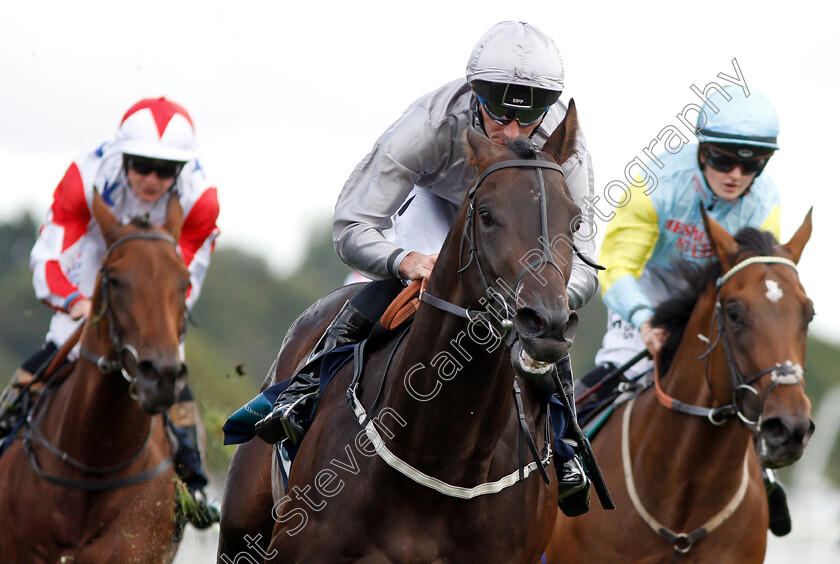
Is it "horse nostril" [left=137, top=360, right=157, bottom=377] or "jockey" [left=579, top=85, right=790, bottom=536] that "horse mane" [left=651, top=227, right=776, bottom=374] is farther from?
"horse nostril" [left=137, top=360, right=157, bottom=377]

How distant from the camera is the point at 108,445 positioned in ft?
21.6

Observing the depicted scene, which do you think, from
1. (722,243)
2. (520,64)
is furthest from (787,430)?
(520,64)

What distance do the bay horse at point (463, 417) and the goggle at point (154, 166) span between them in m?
2.72

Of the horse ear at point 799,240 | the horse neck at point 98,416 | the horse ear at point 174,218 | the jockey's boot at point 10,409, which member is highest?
the horse ear at point 799,240

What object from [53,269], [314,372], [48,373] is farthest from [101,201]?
[314,372]

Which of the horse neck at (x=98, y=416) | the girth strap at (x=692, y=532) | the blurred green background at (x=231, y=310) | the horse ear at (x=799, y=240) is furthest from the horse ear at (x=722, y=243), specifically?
the blurred green background at (x=231, y=310)

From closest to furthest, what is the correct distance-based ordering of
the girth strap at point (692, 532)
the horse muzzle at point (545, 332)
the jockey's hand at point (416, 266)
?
1. the horse muzzle at point (545, 332)
2. the jockey's hand at point (416, 266)
3. the girth strap at point (692, 532)

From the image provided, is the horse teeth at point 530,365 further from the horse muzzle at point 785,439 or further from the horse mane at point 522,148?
the horse muzzle at point 785,439

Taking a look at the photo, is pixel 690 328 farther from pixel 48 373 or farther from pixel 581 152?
pixel 48 373

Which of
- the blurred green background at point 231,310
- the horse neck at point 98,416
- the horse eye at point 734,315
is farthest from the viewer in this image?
the blurred green background at point 231,310

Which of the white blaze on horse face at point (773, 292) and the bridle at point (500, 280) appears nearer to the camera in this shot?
the bridle at point (500, 280)

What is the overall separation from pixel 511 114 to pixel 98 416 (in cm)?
310

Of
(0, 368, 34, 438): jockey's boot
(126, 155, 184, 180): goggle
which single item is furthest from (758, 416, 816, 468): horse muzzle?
(0, 368, 34, 438): jockey's boot

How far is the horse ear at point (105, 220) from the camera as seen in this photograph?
21.4 ft
